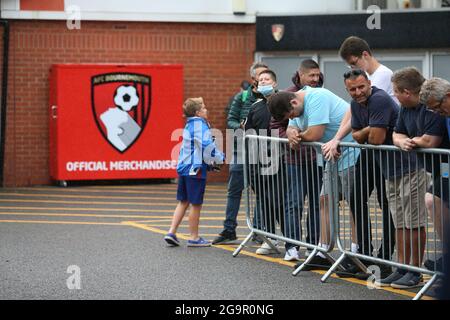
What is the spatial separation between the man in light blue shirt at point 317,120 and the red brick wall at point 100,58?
9.91 m

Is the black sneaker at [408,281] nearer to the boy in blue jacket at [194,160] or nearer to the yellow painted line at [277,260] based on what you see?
the yellow painted line at [277,260]

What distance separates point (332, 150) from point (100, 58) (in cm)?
1080

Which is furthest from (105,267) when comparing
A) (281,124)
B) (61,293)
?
(281,124)

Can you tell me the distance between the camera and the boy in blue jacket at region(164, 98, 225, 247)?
1124 centimetres

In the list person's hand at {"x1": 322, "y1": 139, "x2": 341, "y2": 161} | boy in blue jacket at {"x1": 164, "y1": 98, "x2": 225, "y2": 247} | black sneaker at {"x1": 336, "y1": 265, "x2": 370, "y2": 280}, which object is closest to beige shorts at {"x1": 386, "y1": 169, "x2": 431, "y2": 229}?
person's hand at {"x1": 322, "y1": 139, "x2": 341, "y2": 161}

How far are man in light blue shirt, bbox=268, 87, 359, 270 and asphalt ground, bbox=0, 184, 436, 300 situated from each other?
0.58 meters

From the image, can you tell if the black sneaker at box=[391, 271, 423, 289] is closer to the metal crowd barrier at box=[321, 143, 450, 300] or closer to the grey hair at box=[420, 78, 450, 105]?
the metal crowd barrier at box=[321, 143, 450, 300]

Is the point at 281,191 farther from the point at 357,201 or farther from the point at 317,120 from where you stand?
the point at 357,201

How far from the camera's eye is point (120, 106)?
18906mm

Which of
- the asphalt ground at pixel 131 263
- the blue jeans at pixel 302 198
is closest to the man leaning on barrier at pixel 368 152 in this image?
the asphalt ground at pixel 131 263

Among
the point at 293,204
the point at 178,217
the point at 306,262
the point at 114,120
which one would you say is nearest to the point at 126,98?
the point at 114,120

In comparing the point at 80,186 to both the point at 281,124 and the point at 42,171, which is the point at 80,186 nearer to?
the point at 42,171

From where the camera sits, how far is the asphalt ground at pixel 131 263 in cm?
849

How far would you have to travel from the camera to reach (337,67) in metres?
19.9
